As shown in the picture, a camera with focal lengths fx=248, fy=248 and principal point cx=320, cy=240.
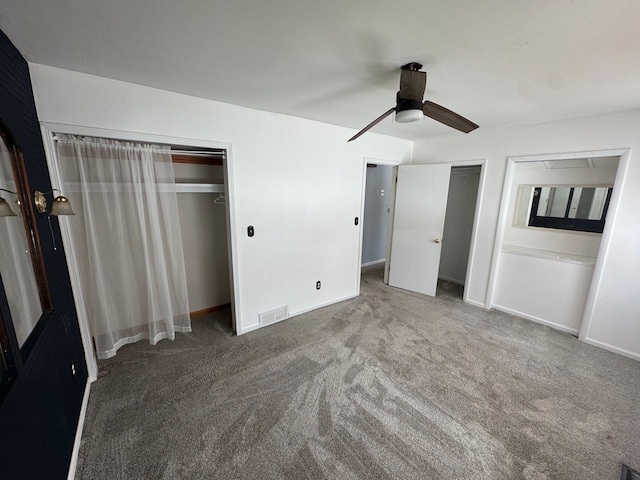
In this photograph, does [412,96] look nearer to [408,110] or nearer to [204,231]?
[408,110]

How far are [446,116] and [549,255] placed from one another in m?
2.53

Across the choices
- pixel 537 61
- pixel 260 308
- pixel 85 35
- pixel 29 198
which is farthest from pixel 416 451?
pixel 85 35

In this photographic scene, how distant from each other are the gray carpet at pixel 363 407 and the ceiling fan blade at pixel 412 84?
2.16 m

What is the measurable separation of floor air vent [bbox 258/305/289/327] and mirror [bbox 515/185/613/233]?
358cm

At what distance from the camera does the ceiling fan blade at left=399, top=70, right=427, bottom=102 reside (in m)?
1.45

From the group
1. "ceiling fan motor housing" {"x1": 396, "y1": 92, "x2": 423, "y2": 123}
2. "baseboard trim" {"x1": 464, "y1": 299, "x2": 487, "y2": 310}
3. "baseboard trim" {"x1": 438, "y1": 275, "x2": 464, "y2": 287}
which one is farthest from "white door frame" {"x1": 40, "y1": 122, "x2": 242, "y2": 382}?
"baseboard trim" {"x1": 438, "y1": 275, "x2": 464, "y2": 287}

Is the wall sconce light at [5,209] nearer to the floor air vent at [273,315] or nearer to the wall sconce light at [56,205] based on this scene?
the wall sconce light at [56,205]

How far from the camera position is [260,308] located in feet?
9.27

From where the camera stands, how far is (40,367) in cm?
117

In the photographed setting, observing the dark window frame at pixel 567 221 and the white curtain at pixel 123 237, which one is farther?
the dark window frame at pixel 567 221

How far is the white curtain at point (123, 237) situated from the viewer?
1.94m

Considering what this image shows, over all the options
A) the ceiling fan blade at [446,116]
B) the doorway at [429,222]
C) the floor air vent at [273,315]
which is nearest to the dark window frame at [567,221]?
the doorway at [429,222]

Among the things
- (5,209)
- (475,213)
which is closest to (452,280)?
(475,213)

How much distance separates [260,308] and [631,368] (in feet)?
11.9
